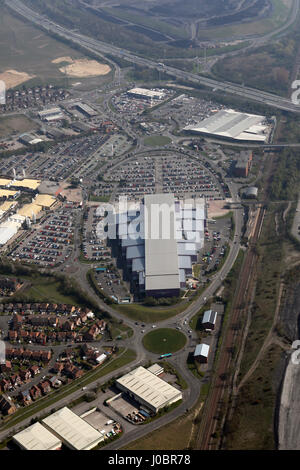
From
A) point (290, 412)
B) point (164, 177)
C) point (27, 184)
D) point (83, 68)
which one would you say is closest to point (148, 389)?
point (290, 412)

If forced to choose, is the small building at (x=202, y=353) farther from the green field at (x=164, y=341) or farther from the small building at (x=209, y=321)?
the small building at (x=209, y=321)

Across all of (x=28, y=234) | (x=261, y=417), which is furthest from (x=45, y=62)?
(x=261, y=417)

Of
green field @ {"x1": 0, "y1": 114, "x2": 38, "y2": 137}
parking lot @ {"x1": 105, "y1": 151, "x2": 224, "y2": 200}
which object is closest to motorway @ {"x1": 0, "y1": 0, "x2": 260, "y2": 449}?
parking lot @ {"x1": 105, "y1": 151, "x2": 224, "y2": 200}

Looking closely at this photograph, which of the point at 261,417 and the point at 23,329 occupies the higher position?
the point at 261,417

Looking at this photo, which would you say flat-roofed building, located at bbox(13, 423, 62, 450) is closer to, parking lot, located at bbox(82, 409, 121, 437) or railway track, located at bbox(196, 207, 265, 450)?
parking lot, located at bbox(82, 409, 121, 437)

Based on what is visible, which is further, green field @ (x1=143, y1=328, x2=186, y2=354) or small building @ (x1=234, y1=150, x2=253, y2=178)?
small building @ (x1=234, y1=150, x2=253, y2=178)

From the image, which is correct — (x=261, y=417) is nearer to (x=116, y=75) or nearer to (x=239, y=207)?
(x=239, y=207)
